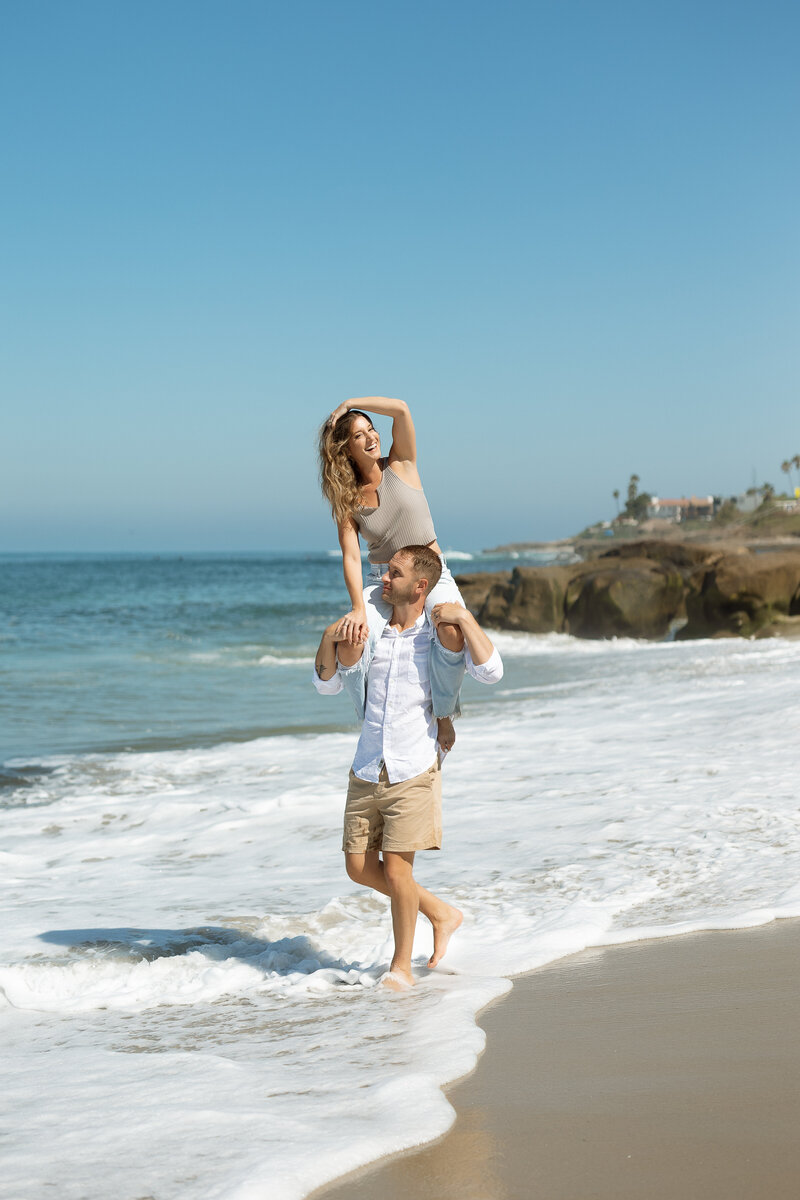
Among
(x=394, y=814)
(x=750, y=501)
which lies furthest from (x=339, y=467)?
(x=750, y=501)

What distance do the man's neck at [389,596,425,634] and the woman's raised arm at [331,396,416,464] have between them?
0.68 meters

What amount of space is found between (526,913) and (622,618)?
1862 cm

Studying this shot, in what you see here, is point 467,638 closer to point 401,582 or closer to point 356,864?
point 401,582

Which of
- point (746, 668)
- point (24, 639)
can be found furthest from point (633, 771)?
point (24, 639)

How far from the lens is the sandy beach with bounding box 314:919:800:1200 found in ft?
7.95

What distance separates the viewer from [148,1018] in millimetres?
3992

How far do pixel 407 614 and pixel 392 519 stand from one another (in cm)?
41

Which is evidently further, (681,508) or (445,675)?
(681,508)

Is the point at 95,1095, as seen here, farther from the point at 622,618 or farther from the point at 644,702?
the point at 622,618

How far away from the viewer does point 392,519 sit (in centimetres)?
420

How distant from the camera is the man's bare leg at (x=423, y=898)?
4.06 m

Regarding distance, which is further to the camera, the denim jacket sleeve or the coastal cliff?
A: the coastal cliff

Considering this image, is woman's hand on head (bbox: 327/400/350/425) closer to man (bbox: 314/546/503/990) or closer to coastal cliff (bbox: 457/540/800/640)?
man (bbox: 314/546/503/990)

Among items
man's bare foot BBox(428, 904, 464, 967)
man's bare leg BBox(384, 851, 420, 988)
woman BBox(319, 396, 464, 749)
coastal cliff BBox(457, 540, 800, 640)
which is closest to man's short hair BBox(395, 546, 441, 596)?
woman BBox(319, 396, 464, 749)
